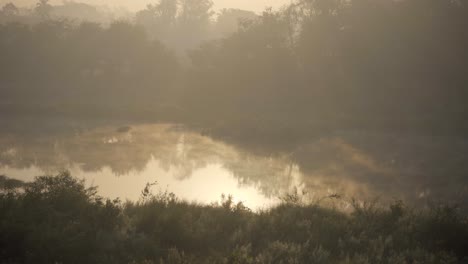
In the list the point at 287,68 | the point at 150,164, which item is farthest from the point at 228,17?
the point at 150,164

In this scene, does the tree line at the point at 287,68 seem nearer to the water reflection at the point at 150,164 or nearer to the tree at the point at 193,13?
the water reflection at the point at 150,164

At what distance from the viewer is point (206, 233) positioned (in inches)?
408

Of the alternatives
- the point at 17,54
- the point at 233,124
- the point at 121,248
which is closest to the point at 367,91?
the point at 233,124

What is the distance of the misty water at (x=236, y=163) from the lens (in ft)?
56.9

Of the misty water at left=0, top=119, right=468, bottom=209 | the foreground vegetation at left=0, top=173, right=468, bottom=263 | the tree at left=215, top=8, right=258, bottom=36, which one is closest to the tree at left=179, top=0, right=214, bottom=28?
the tree at left=215, top=8, right=258, bottom=36

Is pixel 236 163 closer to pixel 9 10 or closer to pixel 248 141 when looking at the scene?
pixel 248 141

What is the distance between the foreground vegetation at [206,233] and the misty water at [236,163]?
2.94m

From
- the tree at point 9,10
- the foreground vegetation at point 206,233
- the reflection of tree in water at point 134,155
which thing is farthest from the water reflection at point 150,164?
the tree at point 9,10

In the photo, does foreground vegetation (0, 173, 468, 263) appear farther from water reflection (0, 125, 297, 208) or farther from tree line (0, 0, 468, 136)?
tree line (0, 0, 468, 136)

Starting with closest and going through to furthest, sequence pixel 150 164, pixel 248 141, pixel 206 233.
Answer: pixel 206 233
pixel 150 164
pixel 248 141

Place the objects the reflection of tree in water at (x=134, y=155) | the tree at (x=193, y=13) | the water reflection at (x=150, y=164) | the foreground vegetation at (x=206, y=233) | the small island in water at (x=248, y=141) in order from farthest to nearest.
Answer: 1. the tree at (x=193, y=13)
2. the reflection of tree in water at (x=134, y=155)
3. the water reflection at (x=150, y=164)
4. the small island in water at (x=248, y=141)
5. the foreground vegetation at (x=206, y=233)

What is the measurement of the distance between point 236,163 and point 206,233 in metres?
11.6

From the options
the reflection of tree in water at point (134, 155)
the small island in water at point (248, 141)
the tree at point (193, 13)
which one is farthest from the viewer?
the tree at point (193, 13)

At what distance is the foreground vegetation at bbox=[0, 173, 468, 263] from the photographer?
8391 mm
